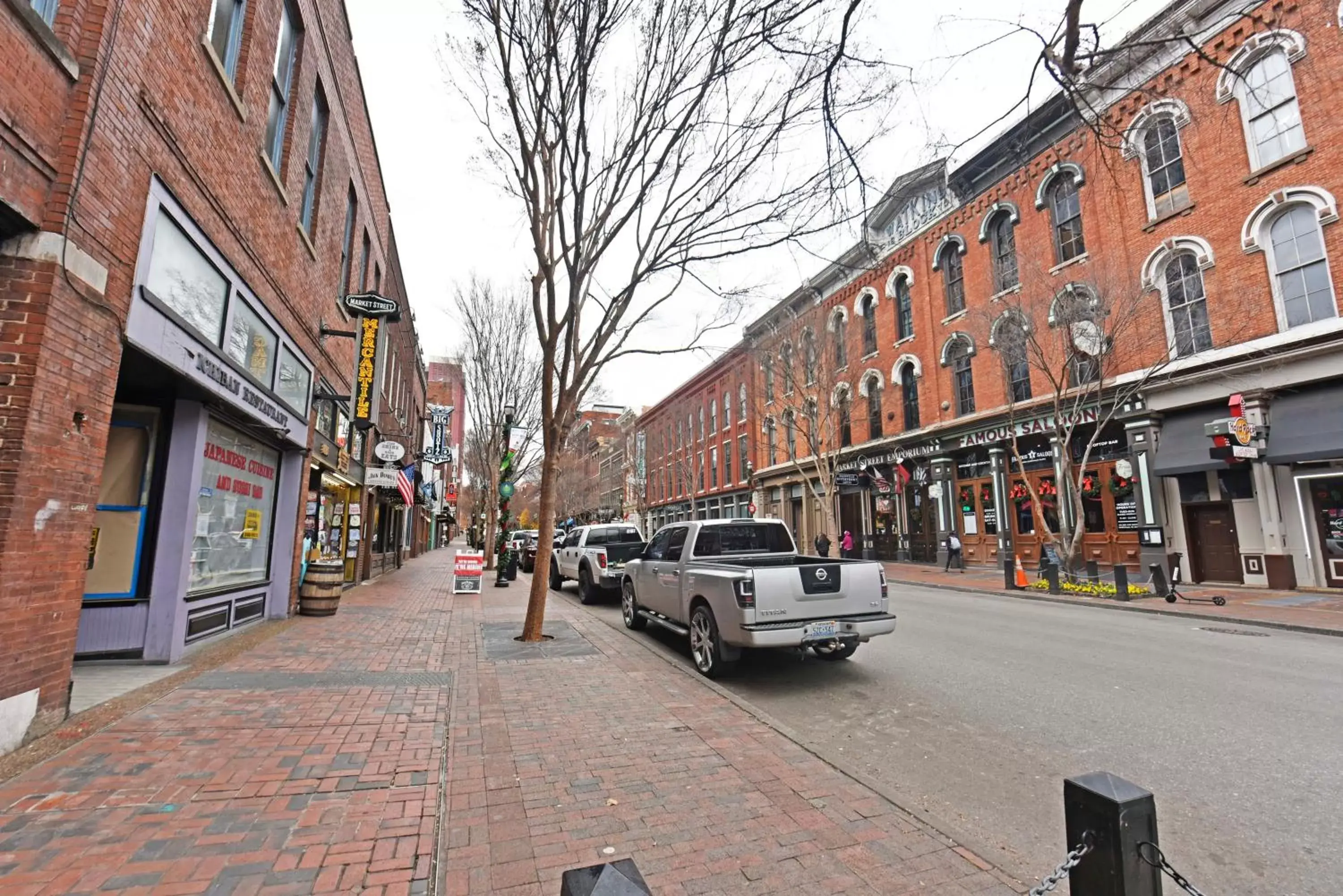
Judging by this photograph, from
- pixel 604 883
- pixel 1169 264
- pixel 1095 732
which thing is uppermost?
pixel 1169 264

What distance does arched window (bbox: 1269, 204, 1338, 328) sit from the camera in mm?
13867

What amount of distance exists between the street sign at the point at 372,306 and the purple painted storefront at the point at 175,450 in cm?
428

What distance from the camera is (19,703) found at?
13.2ft

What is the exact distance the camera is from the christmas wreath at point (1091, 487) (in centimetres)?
1905

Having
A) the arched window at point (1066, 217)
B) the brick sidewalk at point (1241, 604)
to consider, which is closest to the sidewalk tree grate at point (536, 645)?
the brick sidewalk at point (1241, 604)

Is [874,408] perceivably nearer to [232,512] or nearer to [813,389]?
[813,389]

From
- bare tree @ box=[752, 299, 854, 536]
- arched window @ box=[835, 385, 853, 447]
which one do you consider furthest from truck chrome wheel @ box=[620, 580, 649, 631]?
arched window @ box=[835, 385, 853, 447]

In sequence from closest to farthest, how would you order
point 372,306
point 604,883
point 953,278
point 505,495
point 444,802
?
point 604,883
point 444,802
point 372,306
point 505,495
point 953,278

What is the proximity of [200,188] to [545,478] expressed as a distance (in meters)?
5.01

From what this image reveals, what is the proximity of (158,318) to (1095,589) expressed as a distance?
17858 mm

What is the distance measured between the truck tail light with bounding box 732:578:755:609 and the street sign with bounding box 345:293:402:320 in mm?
9620

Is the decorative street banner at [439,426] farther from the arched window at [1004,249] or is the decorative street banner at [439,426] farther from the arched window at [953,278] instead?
the arched window at [1004,249]

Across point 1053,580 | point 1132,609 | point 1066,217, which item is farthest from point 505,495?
point 1066,217

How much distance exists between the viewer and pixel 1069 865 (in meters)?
1.89
